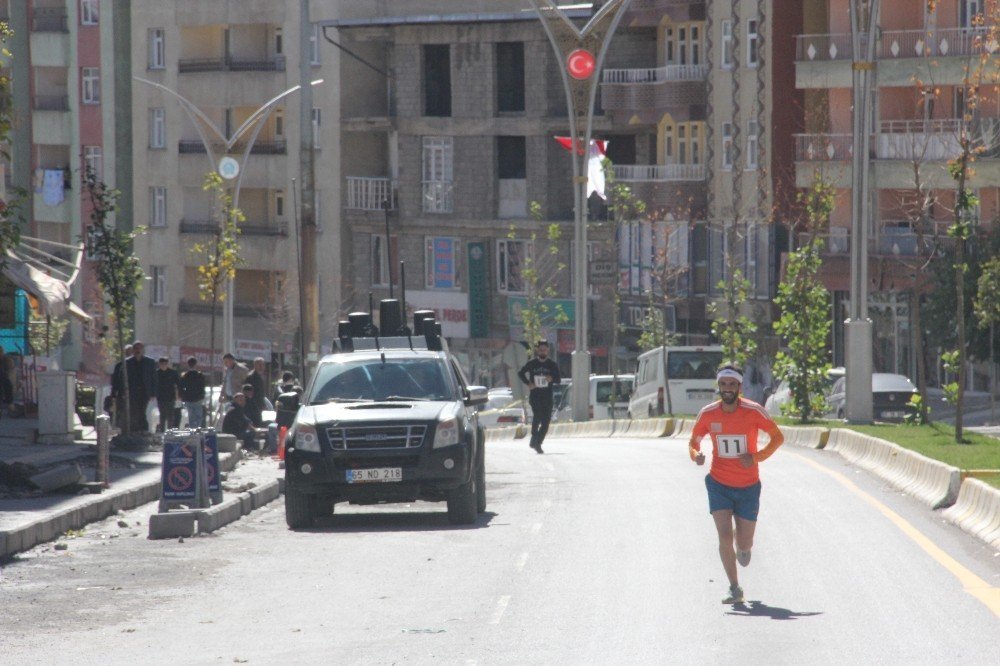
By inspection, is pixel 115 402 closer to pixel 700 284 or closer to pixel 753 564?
pixel 753 564

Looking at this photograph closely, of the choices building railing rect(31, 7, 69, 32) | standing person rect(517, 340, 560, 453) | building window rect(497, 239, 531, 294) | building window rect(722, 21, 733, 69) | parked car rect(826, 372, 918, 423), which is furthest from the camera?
building railing rect(31, 7, 69, 32)

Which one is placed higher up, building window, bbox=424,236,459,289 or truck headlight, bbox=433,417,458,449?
building window, bbox=424,236,459,289

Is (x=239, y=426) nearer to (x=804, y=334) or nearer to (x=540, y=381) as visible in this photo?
(x=540, y=381)

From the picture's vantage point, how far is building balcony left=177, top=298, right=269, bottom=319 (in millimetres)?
75312

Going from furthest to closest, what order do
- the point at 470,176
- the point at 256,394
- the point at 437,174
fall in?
1. the point at 437,174
2. the point at 470,176
3. the point at 256,394

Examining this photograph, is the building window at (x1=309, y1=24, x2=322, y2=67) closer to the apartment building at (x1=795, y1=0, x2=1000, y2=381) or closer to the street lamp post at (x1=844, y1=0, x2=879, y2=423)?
the apartment building at (x1=795, y1=0, x2=1000, y2=381)

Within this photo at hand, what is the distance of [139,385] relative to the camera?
29.9 meters

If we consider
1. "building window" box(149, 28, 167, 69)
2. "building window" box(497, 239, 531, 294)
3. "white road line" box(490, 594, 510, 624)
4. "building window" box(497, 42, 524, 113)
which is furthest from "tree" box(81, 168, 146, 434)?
"building window" box(149, 28, 167, 69)

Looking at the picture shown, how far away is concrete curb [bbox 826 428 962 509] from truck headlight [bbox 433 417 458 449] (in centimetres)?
492

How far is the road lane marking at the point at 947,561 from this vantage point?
41.4ft

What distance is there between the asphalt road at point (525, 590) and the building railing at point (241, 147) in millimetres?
55187

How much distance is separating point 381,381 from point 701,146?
42.8 metres

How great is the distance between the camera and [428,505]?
2192 cm

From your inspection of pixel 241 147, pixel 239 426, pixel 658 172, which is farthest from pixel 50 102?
pixel 239 426
